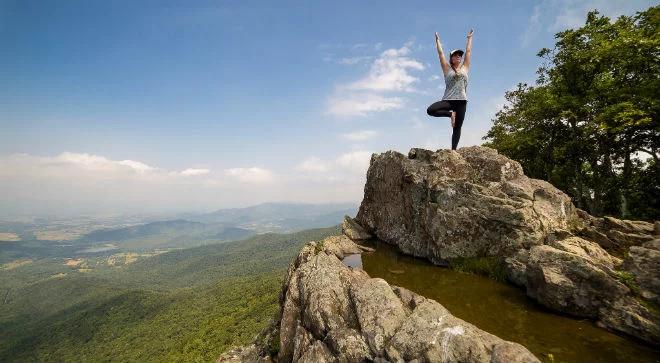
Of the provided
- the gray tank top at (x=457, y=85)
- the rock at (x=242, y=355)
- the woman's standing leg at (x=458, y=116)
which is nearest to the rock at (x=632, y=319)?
the woman's standing leg at (x=458, y=116)

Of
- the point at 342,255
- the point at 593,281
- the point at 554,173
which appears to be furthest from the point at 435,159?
the point at 554,173

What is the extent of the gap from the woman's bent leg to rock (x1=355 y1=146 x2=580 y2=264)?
2.62m

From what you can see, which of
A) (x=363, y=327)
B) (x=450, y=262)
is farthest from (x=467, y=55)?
(x=363, y=327)

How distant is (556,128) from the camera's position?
25.5 m

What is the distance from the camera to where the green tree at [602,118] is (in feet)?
66.3

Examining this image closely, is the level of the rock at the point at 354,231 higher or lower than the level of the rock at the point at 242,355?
higher

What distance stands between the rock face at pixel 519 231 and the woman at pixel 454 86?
2715mm

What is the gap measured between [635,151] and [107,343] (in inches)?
9372

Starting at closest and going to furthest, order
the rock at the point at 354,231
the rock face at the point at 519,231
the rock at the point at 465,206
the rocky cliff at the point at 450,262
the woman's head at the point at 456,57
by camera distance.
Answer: the rocky cliff at the point at 450,262 < the rock face at the point at 519,231 < the rock at the point at 465,206 < the woman's head at the point at 456,57 < the rock at the point at 354,231

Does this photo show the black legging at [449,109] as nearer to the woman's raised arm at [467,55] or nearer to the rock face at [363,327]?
the woman's raised arm at [467,55]

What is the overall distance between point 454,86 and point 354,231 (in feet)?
33.5

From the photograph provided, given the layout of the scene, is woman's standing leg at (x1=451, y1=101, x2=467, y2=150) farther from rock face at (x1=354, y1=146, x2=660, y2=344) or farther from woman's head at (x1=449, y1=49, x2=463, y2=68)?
woman's head at (x1=449, y1=49, x2=463, y2=68)

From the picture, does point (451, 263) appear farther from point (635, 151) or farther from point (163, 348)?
point (163, 348)

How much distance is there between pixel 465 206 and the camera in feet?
49.0
